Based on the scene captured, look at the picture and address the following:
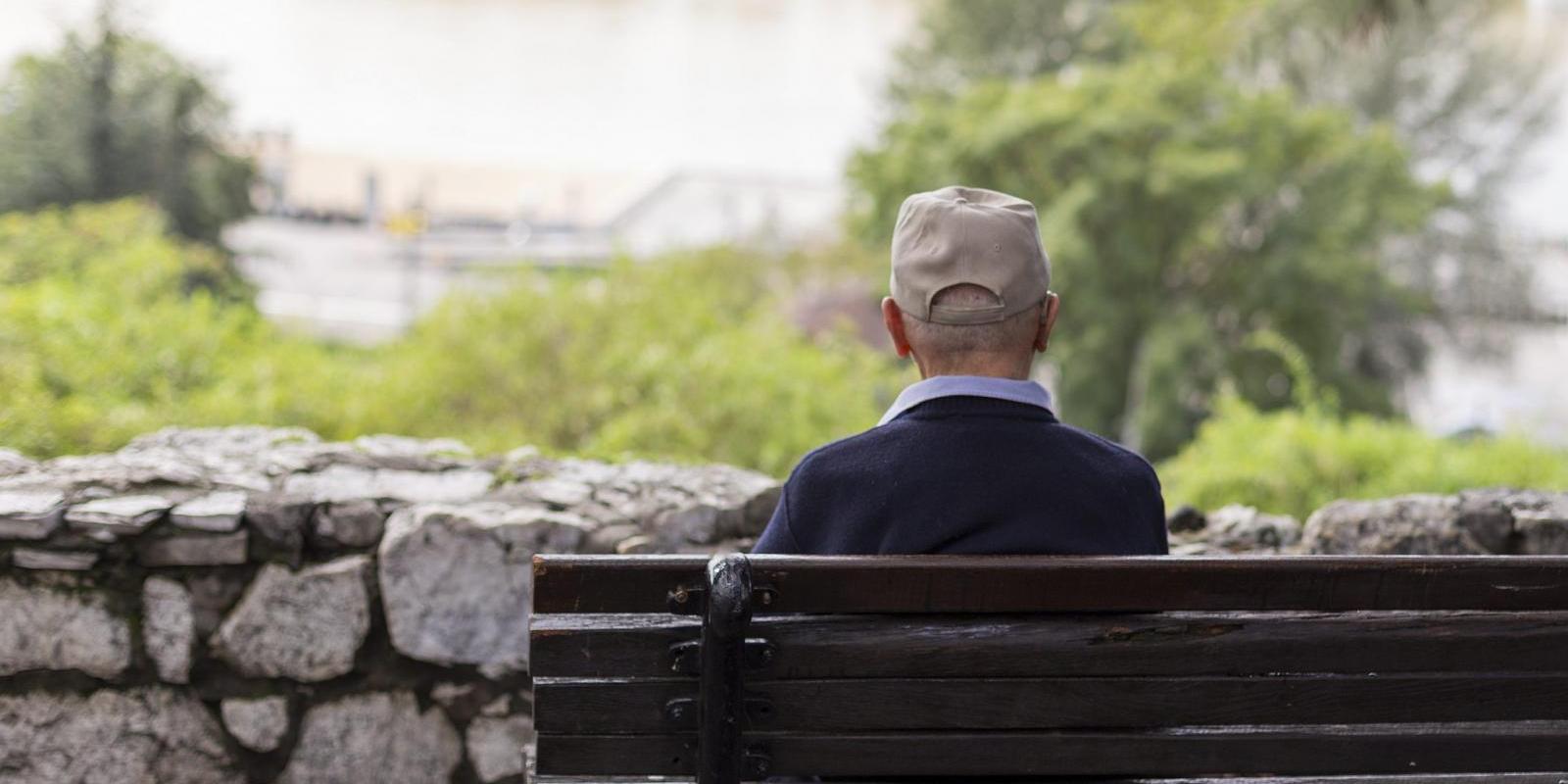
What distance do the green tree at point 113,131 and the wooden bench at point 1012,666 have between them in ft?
72.8

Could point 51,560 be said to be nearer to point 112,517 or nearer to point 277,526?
point 112,517

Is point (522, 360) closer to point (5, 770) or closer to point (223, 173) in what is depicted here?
point (5, 770)

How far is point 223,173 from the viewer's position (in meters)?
23.0

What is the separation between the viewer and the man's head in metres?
1.87

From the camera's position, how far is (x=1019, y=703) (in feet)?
5.62

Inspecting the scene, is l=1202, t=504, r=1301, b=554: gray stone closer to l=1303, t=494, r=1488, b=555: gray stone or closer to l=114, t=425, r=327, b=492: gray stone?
l=1303, t=494, r=1488, b=555: gray stone

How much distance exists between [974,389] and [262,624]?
5.28 ft

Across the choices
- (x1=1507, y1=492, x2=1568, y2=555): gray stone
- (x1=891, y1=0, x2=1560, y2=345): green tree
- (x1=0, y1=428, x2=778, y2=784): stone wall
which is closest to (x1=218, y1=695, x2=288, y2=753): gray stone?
(x1=0, y1=428, x2=778, y2=784): stone wall

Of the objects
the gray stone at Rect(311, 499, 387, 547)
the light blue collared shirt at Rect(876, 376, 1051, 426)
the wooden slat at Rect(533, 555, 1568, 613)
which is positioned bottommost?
the gray stone at Rect(311, 499, 387, 547)

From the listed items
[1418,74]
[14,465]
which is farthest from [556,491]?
[1418,74]

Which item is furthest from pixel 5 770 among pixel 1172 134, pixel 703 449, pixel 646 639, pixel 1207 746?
pixel 1172 134

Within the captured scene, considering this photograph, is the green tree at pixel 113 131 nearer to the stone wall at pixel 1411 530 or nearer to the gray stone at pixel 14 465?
the gray stone at pixel 14 465

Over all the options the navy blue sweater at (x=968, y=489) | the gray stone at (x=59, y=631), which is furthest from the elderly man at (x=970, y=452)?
the gray stone at (x=59, y=631)

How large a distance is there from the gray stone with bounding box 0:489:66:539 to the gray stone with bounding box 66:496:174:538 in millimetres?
24
